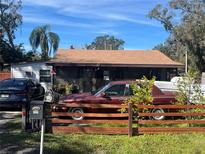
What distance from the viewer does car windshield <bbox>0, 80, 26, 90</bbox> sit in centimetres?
1841

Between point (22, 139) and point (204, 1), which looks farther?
point (204, 1)

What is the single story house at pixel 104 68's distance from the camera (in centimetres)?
3309

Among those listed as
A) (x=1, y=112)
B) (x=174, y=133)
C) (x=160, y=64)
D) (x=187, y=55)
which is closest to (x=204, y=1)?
(x=187, y=55)

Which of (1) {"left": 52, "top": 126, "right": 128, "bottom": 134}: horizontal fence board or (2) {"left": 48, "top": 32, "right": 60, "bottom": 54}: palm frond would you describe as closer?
(1) {"left": 52, "top": 126, "right": 128, "bottom": 134}: horizontal fence board

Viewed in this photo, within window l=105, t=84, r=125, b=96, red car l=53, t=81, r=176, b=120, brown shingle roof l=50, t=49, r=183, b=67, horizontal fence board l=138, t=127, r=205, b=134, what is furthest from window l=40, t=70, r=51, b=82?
horizontal fence board l=138, t=127, r=205, b=134

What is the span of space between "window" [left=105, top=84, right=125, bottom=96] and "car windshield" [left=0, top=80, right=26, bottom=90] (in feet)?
14.9

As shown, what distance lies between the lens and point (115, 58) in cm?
3553

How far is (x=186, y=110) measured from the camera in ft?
43.4

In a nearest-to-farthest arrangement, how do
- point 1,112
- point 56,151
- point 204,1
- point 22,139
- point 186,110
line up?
1. point 56,151
2. point 22,139
3. point 186,110
4. point 1,112
5. point 204,1

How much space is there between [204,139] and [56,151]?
4036mm

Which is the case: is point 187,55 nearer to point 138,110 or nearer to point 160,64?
point 160,64

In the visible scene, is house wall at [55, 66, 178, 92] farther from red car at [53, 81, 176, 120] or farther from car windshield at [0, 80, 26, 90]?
red car at [53, 81, 176, 120]

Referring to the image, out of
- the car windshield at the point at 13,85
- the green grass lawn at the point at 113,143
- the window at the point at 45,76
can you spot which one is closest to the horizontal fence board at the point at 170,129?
the green grass lawn at the point at 113,143

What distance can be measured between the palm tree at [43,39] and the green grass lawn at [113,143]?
2057 inches
